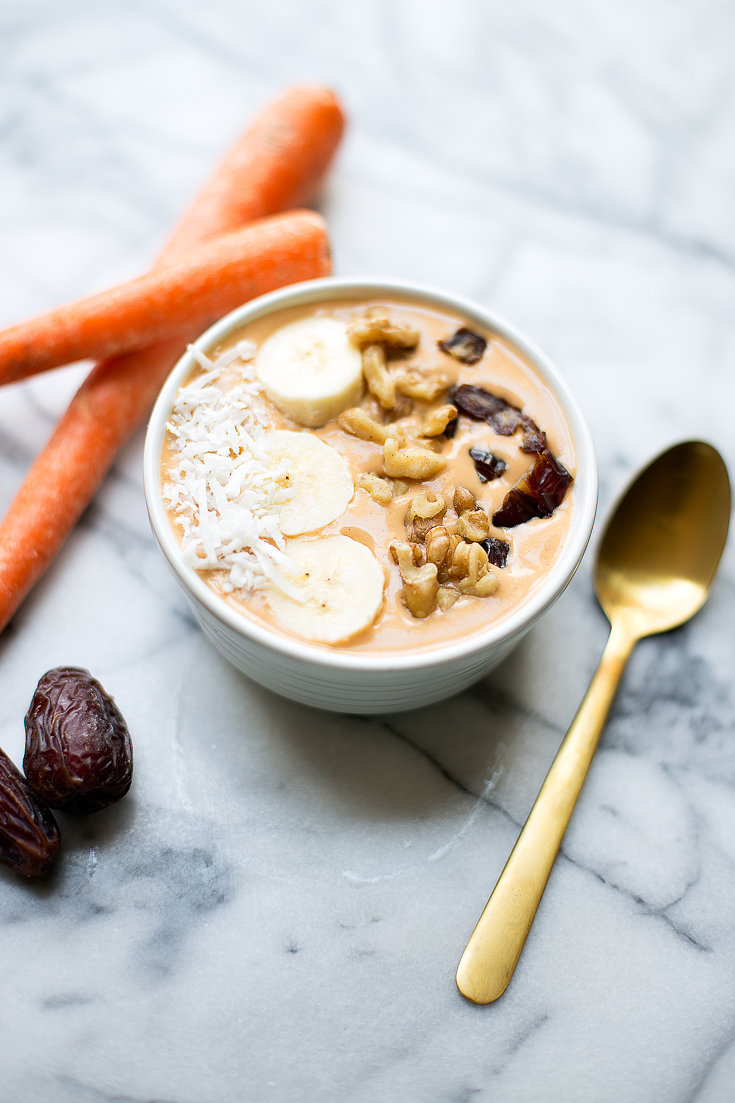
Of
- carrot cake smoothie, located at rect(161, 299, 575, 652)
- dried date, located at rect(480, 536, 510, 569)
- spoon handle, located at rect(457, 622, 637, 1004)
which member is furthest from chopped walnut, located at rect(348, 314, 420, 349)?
spoon handle, located at rect(457, 622, 637, 1004)

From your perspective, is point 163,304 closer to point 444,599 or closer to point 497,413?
point 497,413

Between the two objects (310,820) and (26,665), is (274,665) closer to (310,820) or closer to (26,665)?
(310,820)

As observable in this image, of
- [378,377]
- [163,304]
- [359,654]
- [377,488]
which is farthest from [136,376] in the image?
[359,654]

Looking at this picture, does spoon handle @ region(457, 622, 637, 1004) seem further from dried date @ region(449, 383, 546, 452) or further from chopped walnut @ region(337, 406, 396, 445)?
chopped walnut @ region(337, 406, 396, 445)

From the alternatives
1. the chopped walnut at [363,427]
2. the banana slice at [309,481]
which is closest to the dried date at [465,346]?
the chopped walnut at [363,427]

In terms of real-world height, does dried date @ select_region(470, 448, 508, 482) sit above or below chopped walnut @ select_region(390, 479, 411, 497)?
above

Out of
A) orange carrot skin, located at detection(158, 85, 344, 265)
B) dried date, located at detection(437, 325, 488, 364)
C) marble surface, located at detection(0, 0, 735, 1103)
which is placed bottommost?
marble surface, located at detection(0, 0, 735, 1103)
